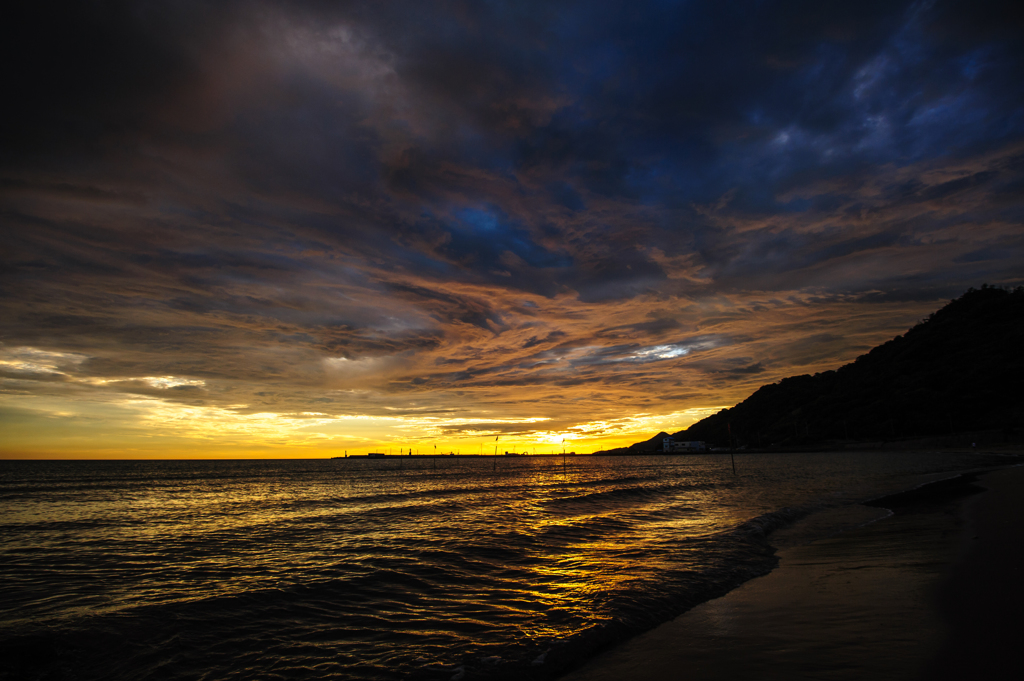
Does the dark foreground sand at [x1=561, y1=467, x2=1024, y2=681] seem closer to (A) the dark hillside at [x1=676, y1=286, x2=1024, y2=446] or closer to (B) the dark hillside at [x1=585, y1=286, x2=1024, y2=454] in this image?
(B) the dark hillside at [x1=585, y1=286, x2=1024, y2=454]

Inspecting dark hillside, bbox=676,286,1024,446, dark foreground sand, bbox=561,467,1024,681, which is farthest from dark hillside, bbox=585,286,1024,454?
dark foreground sand, bbox=561,467,1024,681

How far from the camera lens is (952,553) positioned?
12180 mm

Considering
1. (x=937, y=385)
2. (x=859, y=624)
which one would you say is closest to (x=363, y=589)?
(x=859, y=624)

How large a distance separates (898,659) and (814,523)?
1757 centimetres

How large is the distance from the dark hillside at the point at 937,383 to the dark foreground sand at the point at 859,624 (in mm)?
124330

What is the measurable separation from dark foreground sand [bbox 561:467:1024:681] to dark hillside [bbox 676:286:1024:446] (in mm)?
124330

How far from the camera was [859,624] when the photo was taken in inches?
298

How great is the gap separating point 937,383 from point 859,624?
174880 mm

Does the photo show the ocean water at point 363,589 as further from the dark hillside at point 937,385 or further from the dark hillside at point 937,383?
the dark hillside at point 937,383

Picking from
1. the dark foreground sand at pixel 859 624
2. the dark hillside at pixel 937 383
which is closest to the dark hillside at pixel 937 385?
the dark hillside at pixel 937 383

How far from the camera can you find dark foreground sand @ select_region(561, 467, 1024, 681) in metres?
6.02

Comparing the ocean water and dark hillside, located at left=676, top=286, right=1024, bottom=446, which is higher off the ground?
dark hillside, located at left=676, top=286, right=1024, bottom=446

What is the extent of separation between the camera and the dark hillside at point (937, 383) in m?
115

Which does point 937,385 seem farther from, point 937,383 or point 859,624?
point 859,624
